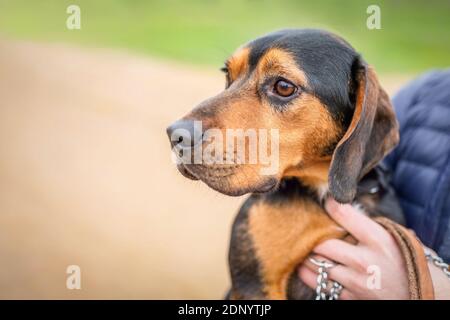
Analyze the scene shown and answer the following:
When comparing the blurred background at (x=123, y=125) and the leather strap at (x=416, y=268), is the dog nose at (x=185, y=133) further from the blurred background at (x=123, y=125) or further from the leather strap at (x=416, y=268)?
the leather strap at (x=416, y=268)

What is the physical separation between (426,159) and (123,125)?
373 inches

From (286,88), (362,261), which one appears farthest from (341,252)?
(286,88)

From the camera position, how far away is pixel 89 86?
15148 millimetres

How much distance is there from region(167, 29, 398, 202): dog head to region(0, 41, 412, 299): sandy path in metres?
0.58

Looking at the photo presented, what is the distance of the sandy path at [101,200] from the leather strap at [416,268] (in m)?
1.27

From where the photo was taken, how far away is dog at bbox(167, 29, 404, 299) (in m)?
2.92

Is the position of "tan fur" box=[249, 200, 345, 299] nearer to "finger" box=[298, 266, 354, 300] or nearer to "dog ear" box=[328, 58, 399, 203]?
"finger" box=[298, 266, 354, 300]

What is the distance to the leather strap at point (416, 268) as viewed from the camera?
2.78 metres

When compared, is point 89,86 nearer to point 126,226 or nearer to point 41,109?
point 41,109

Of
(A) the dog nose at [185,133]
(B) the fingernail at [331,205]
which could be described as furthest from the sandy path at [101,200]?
(B) the fingernail at [331,205]

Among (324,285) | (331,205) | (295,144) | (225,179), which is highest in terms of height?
(295,144)

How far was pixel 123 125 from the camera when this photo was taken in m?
12.1

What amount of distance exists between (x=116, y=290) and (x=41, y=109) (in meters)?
7.74

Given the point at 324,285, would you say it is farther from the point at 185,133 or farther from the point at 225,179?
the point at 185,133
